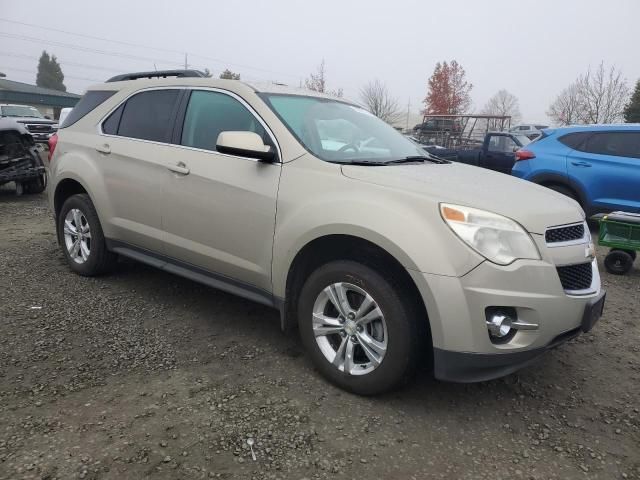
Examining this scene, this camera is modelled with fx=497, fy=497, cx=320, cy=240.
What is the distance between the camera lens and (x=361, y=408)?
106 inches

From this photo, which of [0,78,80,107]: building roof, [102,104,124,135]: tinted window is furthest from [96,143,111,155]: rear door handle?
[0,78,80,107]: building roof

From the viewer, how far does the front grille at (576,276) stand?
2527mm

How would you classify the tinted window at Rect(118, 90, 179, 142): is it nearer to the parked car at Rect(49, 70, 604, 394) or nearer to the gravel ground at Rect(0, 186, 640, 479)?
the parked car at Rect(49, 70, 604, 394)

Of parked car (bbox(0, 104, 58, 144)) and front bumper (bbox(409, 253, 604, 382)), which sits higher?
parked car (bbox(0, 104, 58, 144))

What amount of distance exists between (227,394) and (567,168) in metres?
6.48

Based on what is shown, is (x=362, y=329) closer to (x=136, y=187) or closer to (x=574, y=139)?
(x=136, y=187)

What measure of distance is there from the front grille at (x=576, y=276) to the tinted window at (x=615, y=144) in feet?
17.3

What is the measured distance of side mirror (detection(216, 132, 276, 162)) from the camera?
9.84 ft

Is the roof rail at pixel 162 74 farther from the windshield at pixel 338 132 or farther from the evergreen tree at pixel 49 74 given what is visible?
the evergreen tree at pixel 49 74

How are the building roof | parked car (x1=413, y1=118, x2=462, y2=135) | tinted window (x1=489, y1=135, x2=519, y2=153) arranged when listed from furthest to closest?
the building roof
parked car (x1=413, y1=118, x2=462, y2=135)
tinted window (x1=489, y1=135, x2=519, y2=153)

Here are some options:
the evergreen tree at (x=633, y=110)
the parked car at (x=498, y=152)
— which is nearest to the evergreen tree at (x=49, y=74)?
the evergreen tree at (x=633, y=110)

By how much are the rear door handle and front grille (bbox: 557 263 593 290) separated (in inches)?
137

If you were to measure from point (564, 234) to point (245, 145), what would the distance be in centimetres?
187

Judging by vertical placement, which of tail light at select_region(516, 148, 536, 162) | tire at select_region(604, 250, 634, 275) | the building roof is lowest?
tire at select_region(604, 250, 634, 275)
